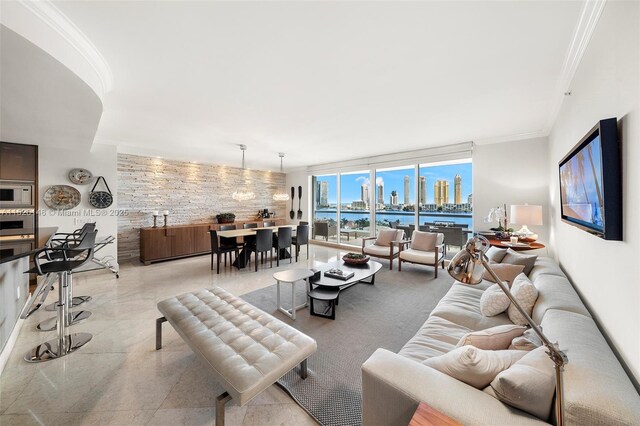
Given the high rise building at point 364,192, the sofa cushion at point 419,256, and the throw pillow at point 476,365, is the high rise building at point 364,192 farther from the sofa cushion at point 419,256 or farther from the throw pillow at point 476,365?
the throw pillow at point 476,365

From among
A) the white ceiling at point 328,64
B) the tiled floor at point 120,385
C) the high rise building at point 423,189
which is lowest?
the tiled floor at point 120,385

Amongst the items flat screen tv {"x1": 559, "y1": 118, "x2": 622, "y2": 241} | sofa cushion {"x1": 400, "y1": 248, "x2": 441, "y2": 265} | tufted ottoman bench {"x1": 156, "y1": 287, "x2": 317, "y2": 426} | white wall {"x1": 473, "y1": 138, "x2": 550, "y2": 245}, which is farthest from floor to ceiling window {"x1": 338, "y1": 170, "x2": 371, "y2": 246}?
tufted ottoman bench {"x1": 156, "y1": 287, "x2": 317, "y2": 426}

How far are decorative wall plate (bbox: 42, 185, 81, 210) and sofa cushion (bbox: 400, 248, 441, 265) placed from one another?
6321mm

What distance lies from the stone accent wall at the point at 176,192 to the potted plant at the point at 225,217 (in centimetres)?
31

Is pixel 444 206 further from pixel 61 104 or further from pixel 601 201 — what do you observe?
pixel 61 104

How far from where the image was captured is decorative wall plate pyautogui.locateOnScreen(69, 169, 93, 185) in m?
4.51

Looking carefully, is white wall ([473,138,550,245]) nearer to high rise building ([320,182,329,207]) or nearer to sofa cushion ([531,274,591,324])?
sofa cushion ([531,274,591,324])

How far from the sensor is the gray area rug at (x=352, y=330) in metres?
1.68

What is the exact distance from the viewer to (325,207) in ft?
26.6

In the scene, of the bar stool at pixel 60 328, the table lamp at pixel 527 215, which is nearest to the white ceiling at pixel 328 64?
the table lamp at pixel 527 215

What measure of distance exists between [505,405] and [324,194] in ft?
24.1

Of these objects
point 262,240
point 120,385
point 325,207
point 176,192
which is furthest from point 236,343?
point 325,207

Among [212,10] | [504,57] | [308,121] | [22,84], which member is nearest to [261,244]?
[308,121]

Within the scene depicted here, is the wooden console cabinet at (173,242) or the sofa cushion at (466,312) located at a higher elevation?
the wooden console cabinet at (173,242)
